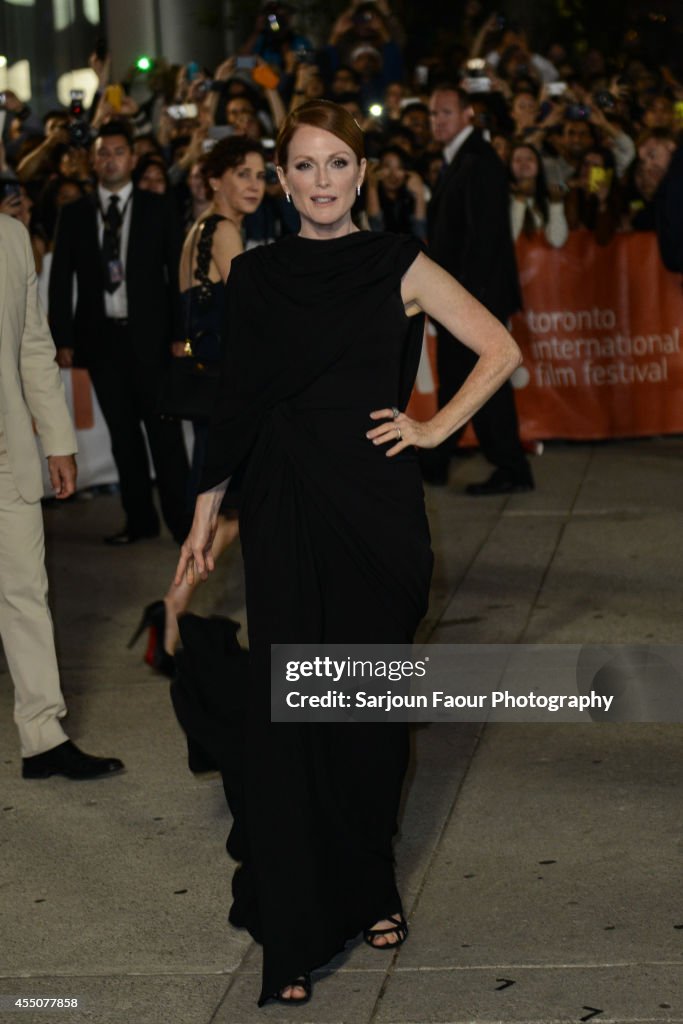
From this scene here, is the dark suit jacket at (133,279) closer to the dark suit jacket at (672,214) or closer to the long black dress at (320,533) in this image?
the dark suit jacket at (672,214)

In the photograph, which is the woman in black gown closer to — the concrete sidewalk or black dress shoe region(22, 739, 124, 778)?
the concrete sidewalk

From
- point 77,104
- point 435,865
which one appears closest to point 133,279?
point 435,865

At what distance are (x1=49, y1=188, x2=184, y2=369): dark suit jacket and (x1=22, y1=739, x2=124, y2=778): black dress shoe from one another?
146 inches

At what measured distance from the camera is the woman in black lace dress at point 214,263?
6.96 meters

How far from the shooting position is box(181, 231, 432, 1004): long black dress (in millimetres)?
4125

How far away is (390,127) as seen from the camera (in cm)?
1513

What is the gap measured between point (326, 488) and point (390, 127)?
37.3 feet

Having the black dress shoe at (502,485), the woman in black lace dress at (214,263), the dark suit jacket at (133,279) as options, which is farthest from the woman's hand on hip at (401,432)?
the black dress shoe at (502,485)

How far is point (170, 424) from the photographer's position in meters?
9.45

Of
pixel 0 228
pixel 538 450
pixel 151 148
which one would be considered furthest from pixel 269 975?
pixel 151 148

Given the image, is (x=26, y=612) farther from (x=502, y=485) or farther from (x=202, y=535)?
(x=502, y=485)

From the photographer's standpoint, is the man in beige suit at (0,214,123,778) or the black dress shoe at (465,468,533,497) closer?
the man in beige suit at (0,214,123,778)

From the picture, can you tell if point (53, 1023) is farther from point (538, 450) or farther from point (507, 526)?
point (538, 450)

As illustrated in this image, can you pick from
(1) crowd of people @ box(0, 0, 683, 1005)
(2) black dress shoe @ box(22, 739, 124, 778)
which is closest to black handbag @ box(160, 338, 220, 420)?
(1) crowd of people @ box(0, 0, 683, 1005)
